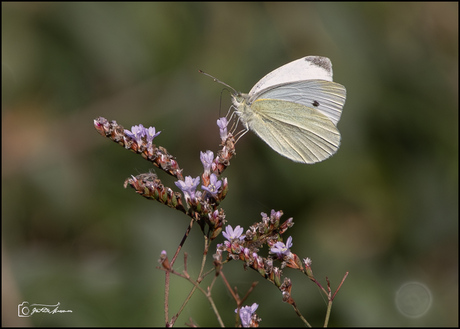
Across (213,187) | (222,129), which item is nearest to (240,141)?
(222,129)

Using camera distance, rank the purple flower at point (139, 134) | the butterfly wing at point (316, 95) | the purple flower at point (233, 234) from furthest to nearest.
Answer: the butterfly wing at point (316, 95), the purple flower at point (139, 134), the purple flower at point (233, 234)

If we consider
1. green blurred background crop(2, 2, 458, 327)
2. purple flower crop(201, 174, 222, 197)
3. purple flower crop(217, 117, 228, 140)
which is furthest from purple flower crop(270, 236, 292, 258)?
green blurred background crop(2, 2, 458, 327)

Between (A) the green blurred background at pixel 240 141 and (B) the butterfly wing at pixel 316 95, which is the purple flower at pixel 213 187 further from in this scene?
(A) the green blurred background at pixel 240 141

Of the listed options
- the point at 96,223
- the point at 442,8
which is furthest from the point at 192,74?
the point at 442,8

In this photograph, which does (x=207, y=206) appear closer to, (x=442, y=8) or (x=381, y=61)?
(x=381, y=61)

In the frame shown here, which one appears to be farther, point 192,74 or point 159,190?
point 192,74

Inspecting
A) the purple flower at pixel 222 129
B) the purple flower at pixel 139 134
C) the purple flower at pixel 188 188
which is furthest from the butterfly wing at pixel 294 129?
the purple flower at pixel 188 188
